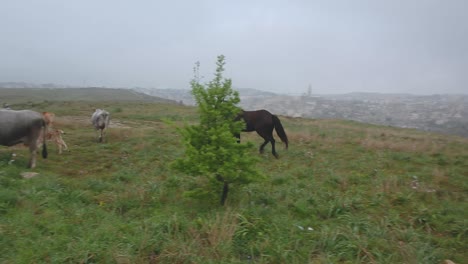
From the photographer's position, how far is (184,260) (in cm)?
416

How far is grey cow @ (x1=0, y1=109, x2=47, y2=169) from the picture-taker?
7.73 metres

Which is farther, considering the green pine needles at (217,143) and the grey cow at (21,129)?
the grey cow at (21,129)

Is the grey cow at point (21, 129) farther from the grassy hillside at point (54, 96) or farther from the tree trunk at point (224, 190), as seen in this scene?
the grassy hillside at point (54, 96)

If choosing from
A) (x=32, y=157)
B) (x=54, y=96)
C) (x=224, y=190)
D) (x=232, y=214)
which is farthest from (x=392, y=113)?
(x=54, y=96)

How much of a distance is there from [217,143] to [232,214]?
3.99ft

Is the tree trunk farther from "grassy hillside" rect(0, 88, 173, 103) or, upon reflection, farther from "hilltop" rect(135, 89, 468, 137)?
"grassy hillside" rect(0, 88, 173, 103)

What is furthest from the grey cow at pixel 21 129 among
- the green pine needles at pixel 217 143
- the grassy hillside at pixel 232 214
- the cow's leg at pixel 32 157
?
the green pine needles at pixel 217 143

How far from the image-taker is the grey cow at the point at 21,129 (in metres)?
7.73

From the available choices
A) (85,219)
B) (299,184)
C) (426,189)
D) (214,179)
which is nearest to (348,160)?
(426,189)

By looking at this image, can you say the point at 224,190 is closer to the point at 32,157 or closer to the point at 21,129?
the point at 32,157

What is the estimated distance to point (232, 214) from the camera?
16.5 ft

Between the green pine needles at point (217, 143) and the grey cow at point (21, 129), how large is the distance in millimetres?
4965

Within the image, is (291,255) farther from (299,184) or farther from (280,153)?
(280,153)

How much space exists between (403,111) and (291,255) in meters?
66.1
